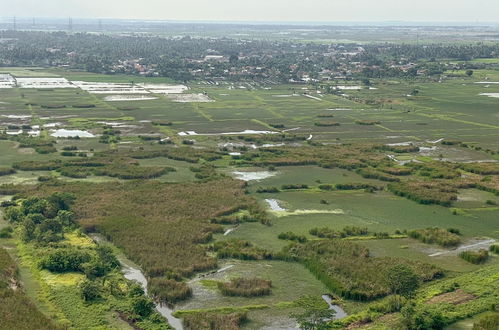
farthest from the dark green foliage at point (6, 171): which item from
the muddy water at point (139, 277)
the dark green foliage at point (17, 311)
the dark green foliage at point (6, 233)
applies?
the dark green foliage at point (17, 311)

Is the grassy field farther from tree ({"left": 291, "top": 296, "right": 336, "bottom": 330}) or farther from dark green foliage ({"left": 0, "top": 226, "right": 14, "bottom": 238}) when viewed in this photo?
dark green foliage ({"left": 0, "top": 226, "right": 14, "bottom": 238})

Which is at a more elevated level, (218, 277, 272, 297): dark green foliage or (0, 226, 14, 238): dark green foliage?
(218, 277, 272, 297): dark green foliage

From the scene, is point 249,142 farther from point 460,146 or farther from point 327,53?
point 327,53

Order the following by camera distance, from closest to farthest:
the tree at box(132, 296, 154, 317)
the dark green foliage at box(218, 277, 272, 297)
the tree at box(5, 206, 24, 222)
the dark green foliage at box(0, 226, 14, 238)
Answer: the tree at box(132, 296, 154, 317), the dark green foliage at box(218, 277, 272, 297), the dark green foliage at box(0, 226, 14, 238), the tree at box(5, 206, 24, 222)

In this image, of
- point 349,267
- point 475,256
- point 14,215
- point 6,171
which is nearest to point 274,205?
point 349,267

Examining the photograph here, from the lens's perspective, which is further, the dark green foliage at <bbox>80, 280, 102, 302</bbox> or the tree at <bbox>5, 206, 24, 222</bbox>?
the tree at <bbox>5, 206, 24, 222</bbox>

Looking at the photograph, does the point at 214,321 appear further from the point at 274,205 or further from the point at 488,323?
the point at 274,205

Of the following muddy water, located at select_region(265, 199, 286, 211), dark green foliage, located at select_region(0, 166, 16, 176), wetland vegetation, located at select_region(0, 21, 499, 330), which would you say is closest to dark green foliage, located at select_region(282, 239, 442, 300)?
wetland vegetation, located at select_region(0, 21, 499, 330)

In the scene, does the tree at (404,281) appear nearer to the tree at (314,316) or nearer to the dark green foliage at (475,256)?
the tree at (314,316)
